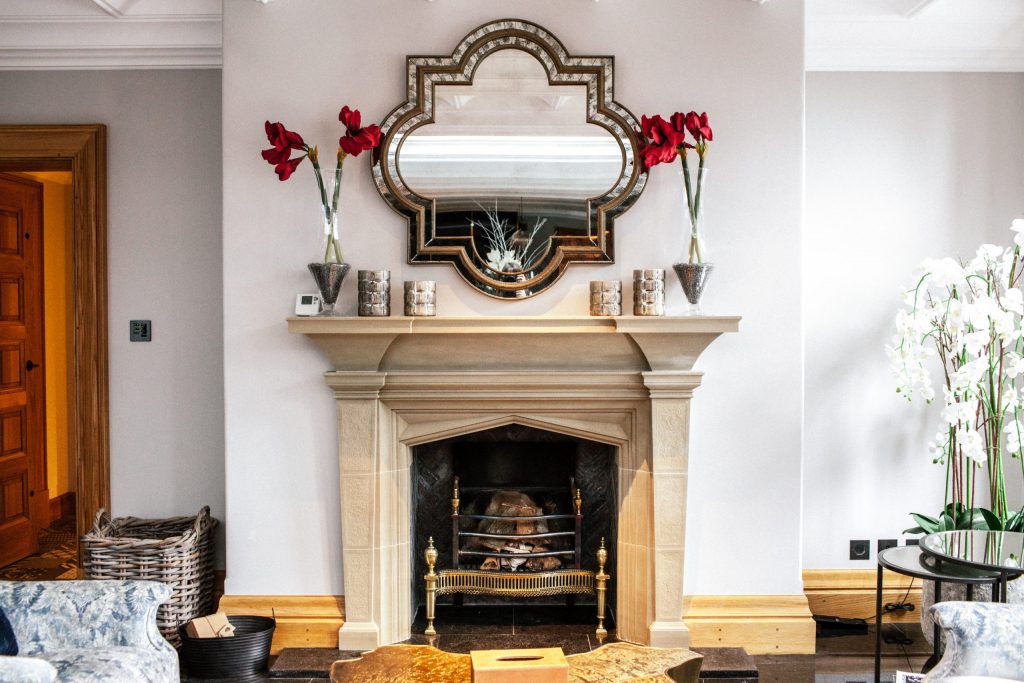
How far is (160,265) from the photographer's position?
365 cm

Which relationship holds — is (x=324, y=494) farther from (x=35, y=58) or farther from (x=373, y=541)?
(x=35, y=58)

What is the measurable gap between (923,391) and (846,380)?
0.55 meters

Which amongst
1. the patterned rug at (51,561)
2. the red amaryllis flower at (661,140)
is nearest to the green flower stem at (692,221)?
the red amaryllis flower at (661,140)

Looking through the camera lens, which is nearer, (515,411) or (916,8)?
(515,411)

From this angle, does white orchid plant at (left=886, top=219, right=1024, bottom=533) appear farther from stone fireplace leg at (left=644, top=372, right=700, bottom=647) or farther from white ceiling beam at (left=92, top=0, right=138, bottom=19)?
white ceiling beam at (left=92, top=0, right=138, bottom=19)

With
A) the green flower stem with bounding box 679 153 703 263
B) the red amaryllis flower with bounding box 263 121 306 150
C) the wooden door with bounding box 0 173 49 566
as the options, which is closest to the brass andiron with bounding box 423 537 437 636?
the green flower stem with bounding box 679 153 703 263

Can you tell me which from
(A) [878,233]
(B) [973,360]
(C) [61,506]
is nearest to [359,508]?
(B) [973,360]

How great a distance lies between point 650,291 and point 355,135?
1201mm

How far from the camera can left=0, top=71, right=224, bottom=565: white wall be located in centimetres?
364

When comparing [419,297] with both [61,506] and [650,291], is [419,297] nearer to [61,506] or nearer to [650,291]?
[650,291]

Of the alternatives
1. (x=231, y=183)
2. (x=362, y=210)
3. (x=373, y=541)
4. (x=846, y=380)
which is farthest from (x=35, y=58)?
(x=846, y=380)

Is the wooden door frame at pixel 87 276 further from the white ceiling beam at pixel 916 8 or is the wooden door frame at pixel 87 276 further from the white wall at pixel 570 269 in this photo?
the white ceiling beam at pixel 916 8

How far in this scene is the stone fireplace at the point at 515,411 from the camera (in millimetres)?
3129

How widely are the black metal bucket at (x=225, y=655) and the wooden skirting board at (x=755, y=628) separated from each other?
62.9 inches
